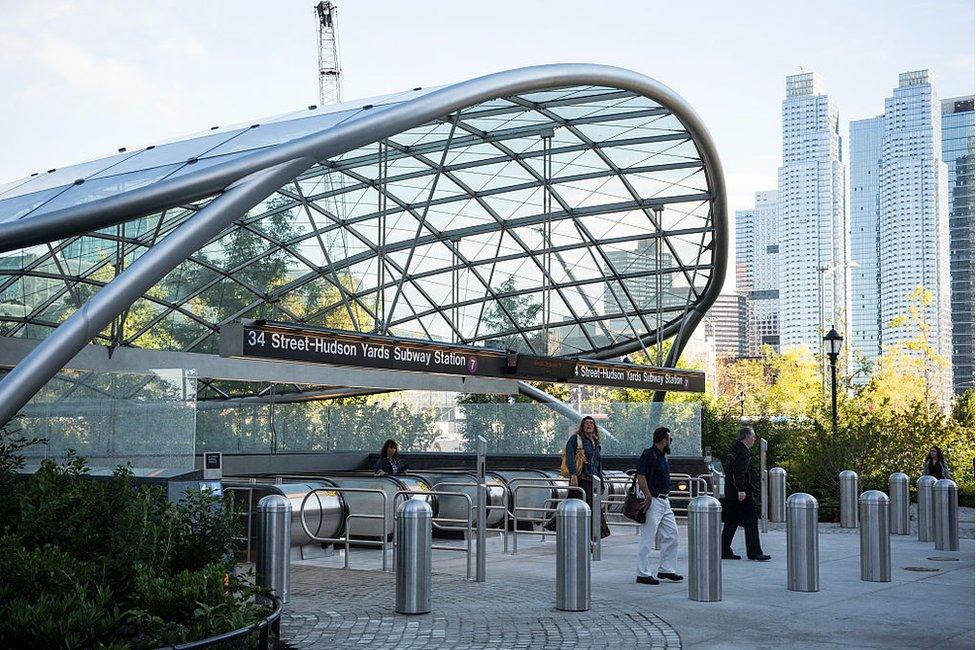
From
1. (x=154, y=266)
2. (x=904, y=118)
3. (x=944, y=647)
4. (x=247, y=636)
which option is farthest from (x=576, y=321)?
(x=904, y=118)

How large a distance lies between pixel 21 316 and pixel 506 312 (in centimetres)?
1585

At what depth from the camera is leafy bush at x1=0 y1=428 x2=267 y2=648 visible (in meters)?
6.45

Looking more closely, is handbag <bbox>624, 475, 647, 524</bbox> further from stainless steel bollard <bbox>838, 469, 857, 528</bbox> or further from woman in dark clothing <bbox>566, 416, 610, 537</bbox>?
stainless steel bollard <bbox>838, 469, 857, 528</bbox>

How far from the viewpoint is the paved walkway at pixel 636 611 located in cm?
1025

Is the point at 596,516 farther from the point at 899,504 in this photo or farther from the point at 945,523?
the point at 899,504

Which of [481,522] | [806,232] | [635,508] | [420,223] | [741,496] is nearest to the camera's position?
[481,522]

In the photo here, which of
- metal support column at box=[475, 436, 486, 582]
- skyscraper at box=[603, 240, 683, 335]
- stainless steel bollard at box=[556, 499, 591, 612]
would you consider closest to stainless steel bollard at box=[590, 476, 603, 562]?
metal support column at box=[475, 436, 486, 582]

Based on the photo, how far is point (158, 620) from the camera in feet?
21.9

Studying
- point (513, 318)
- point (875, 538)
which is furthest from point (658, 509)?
point (513, 318)

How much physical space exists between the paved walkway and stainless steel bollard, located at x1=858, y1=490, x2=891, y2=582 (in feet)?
0.79

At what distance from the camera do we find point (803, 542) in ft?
44.1

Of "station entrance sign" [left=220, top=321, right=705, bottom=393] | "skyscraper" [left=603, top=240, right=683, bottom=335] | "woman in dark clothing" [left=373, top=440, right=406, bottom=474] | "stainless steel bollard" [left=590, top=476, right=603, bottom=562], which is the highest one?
"skyscraper" [left=603, top=240, right=683, bottom=335]

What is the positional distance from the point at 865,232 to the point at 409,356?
13753 centimetres

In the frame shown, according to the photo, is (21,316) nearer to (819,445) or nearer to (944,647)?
(819,445)
